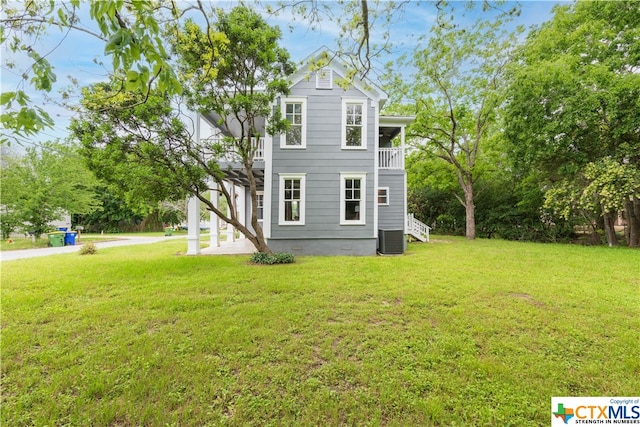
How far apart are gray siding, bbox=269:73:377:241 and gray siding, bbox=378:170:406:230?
153 centimetres

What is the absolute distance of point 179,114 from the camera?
714 cm

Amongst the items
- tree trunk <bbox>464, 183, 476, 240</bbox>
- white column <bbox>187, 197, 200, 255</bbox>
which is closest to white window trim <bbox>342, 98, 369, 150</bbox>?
white column <bbox>187, 197, 200, 255</bbox>

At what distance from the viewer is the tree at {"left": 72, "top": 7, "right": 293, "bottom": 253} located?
20.8 feet

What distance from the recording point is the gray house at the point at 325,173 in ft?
30.9

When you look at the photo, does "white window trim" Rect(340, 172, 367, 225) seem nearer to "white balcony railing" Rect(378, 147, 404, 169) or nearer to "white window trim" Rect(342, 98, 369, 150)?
"white window trim" Rect(342, 98, 369, 150)

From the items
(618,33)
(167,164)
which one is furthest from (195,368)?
(618,33)

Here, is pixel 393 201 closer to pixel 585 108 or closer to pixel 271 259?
pixel 271 259

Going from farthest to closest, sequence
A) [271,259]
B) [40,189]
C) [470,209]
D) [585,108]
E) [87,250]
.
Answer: [470,209]
[40,189]
[585,108]
[87,250]
[271,259]

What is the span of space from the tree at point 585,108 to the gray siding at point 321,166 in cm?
804

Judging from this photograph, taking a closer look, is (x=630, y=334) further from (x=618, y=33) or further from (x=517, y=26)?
(x=517, y=26)

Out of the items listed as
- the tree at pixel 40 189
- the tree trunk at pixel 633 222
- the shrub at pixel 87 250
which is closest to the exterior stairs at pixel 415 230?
the tree trunk at pixel 633 222

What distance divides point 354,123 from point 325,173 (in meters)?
2.13

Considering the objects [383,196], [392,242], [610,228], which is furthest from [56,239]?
[610,228]

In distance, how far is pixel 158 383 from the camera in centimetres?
247
